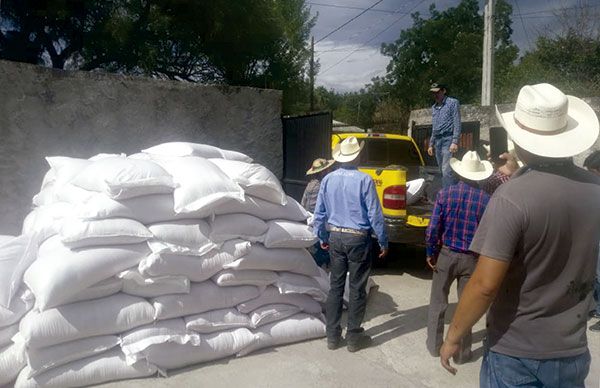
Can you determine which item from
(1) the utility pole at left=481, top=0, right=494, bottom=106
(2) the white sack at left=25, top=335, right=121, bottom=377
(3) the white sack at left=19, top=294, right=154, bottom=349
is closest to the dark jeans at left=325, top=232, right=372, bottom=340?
(3) the white sack at left=19, top=294, right=154, bottom=349

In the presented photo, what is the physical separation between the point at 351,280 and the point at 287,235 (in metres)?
0.68

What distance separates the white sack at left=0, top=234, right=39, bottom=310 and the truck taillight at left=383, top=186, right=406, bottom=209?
395cm

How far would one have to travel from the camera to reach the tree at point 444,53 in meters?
43.6

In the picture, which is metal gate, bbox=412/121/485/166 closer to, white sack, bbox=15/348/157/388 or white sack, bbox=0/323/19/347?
white sack, bbox=15/348/157/388

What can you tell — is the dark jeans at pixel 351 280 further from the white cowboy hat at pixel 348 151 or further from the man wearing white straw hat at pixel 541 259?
the man wearing white straw hat at pixel 541 259

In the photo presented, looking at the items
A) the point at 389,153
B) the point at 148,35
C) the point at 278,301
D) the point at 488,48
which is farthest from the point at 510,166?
the point at 148,35

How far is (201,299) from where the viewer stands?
3.97 metres

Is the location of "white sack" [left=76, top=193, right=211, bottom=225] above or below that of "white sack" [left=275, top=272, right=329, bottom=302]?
above

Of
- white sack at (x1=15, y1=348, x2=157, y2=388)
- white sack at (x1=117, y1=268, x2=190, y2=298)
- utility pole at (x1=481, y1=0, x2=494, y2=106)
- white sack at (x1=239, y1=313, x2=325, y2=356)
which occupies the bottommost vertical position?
white sack at (x1=239, y1=313, x2=325, y2=356)

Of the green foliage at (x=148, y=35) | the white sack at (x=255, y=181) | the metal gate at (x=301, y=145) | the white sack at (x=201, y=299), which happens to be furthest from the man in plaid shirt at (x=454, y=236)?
the green foliage at (x=148, y=35)

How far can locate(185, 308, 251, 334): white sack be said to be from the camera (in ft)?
12.9

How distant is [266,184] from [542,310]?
9.07 ft

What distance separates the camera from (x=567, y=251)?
6.60ft

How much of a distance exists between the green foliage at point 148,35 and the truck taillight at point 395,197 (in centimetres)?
1120
